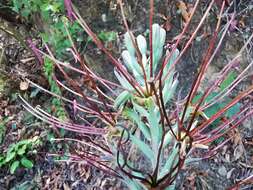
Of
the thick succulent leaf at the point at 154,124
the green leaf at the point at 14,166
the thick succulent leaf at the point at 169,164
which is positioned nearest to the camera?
the thick succulent leaf at the point at 154,124

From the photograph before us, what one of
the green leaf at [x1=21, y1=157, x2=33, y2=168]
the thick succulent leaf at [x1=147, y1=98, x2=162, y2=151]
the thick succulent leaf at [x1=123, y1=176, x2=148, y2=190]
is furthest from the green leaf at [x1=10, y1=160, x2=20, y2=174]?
the thick succulent leaf at [x1=147, y1=98, x2=162, y2=151]

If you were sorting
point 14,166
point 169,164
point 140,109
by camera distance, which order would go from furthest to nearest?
1. point 14,166
2. point 169,164
3. point 140,109

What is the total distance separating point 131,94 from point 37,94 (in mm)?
1689

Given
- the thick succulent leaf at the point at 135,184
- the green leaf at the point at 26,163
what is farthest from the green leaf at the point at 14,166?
the thick succulent leaf at the point at 135,184

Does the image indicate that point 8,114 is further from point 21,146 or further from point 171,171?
point 171,171

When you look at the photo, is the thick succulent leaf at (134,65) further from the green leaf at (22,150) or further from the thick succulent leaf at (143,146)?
the green leaf at (22,150)

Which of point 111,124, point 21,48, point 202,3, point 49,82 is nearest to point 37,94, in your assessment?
point 49,82

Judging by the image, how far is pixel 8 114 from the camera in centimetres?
311

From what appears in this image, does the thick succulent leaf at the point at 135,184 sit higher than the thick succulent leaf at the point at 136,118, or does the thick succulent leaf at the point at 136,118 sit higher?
the thick succulent leaf at the point at 136,118

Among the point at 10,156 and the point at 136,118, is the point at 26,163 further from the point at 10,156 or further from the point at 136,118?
the point at 136,118

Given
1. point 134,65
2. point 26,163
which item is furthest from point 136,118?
point 26,163

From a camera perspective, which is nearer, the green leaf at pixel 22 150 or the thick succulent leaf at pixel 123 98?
the thick succulent leaf at pixel 123 98

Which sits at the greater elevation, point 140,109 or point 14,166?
point 140,109

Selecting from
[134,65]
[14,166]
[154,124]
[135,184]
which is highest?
[134,65]
